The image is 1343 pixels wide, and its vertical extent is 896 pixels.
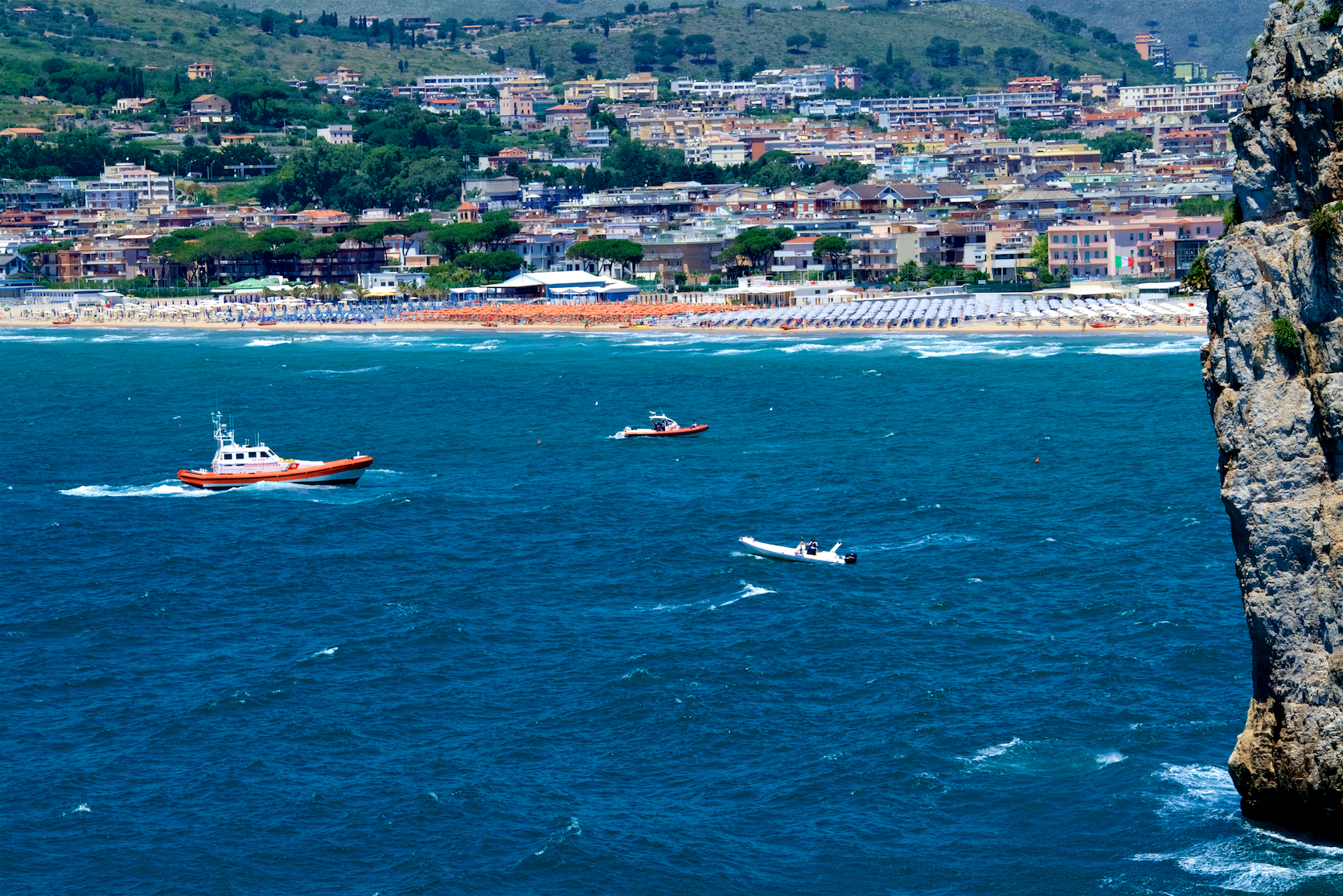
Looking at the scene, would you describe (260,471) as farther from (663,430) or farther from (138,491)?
(663,430)

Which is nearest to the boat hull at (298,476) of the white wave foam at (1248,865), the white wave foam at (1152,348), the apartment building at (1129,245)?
the white wave foam at (1248,865)

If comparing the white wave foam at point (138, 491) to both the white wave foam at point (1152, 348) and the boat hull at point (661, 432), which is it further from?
the white wave foam at point (1152, 348)

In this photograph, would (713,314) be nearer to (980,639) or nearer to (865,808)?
(980,639)

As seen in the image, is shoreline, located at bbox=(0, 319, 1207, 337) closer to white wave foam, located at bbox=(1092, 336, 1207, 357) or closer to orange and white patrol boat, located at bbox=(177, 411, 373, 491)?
white wave foam, located at bbox=(1092, 336, 1207, 357)

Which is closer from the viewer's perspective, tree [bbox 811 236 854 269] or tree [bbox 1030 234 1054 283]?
tree [bbox 1030 234 1054 283]

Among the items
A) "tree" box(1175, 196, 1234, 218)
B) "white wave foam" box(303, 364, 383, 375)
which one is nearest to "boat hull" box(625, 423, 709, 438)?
"white wave foam" box(303, 364, 383, 375)

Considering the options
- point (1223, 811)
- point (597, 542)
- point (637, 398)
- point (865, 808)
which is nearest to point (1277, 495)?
point (1223, 811)
